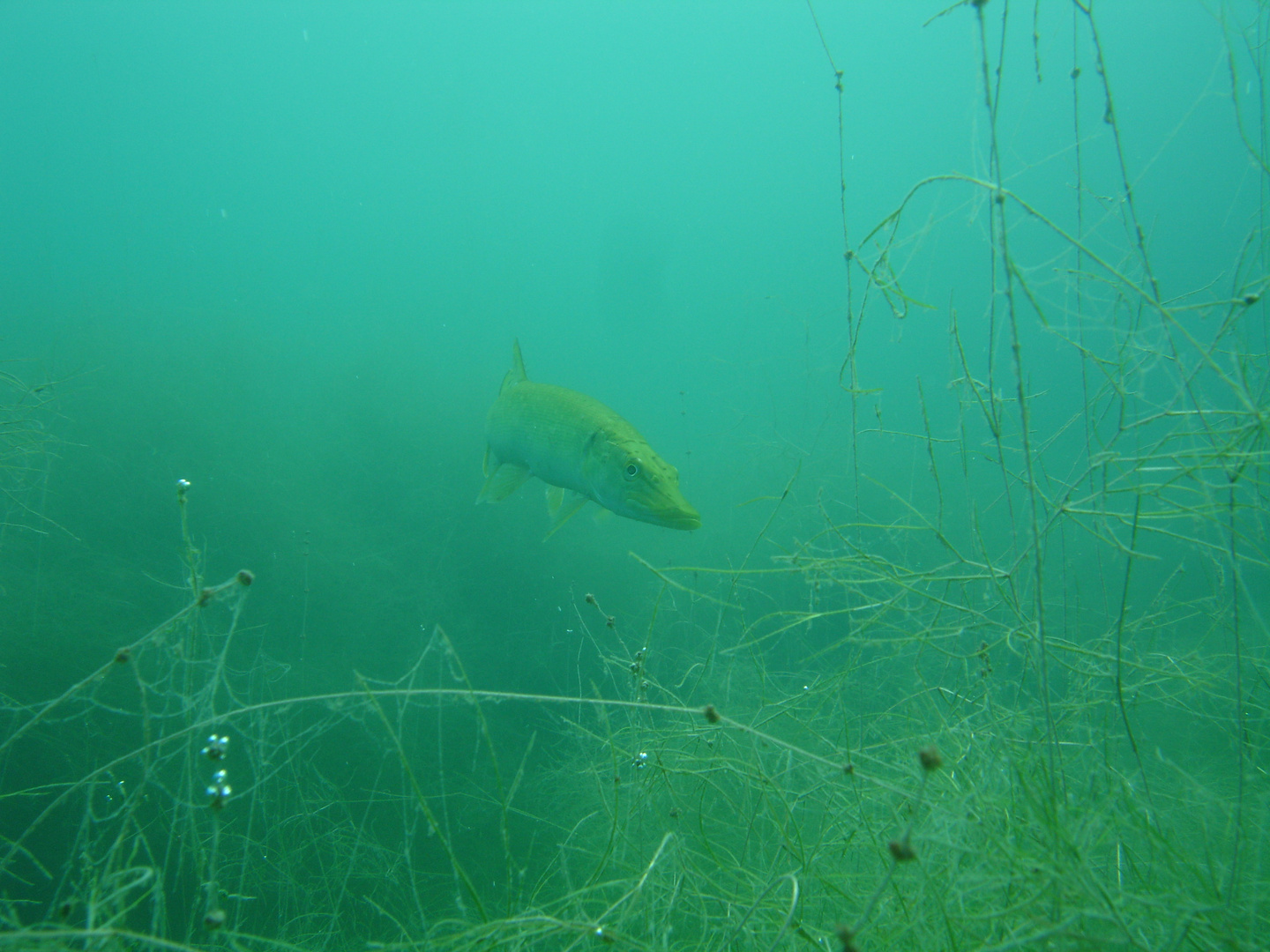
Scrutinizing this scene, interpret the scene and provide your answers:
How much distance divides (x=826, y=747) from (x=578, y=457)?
105 inches

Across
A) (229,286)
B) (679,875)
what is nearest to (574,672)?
(679,875)

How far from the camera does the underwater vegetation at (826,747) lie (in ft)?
5.07

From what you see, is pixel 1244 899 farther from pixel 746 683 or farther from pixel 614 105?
pixel 614 105

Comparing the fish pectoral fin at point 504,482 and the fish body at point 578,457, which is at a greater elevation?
the fish body at point 578,457

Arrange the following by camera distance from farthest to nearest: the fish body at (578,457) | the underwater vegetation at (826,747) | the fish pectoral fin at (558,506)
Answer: the fish pectoral fin at (558,506) < the fish body at (578,457) < the underwater vegetation at (826,747)

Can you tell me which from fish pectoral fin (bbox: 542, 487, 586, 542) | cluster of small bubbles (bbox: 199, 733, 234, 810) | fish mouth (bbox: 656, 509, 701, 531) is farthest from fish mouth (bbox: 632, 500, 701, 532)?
cluster of small bubbles (bbox: 199, 733, 234, 810)

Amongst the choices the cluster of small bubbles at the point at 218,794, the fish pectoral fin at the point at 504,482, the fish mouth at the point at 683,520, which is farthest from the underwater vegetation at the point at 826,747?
the fish pectoral fin at the point at 504,482

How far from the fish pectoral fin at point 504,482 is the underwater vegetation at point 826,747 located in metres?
1.66

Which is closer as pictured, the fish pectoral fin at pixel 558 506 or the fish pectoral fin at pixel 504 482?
the fish pectoral fin at pixel 558 506

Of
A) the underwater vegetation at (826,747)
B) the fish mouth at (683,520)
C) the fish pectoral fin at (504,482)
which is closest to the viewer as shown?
the underwater vegetation at (826,747)

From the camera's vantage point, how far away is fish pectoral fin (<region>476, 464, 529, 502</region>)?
216 inches

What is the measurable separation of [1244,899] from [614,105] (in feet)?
171

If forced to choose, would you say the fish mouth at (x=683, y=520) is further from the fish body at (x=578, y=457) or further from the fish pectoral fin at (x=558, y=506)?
the fish pectoral fin at (x=558, y=506)

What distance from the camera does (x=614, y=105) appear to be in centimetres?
4359
